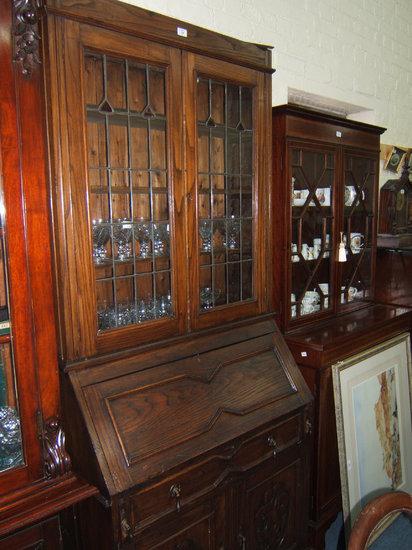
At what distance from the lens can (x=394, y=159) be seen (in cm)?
338

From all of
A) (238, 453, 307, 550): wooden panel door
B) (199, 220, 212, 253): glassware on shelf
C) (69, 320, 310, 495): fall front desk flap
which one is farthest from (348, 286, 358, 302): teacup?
(199, 220, 212, 253): glassware on shelf

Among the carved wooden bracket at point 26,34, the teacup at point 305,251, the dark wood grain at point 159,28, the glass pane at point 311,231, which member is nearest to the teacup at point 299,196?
the glass pane at point 311,231

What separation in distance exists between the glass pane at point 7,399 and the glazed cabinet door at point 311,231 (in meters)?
1.31

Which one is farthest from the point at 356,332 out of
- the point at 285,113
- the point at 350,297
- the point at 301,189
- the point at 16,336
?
the point at 16,336

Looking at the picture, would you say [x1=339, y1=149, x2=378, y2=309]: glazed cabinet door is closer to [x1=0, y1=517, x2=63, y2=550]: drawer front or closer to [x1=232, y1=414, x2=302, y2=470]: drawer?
[x1=232, y1=414, x2=302, y2=470]: drawer

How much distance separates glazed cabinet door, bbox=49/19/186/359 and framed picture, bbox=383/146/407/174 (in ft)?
7.60

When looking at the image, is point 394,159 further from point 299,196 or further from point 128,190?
point 128,190

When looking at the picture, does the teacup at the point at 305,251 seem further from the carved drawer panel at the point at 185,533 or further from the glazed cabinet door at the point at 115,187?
the carved drawer panel at the point at 185,533

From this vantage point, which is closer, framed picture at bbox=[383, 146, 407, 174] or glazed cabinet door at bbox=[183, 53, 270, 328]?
glazed cabinet door at bbox=[183, 53, 270, 328]

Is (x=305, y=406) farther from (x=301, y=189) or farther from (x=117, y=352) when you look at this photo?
(x=301, y=189)

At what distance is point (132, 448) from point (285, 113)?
60.8 inches

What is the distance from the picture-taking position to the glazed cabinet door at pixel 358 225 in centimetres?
256

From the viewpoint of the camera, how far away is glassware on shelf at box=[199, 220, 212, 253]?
1798 millimetres

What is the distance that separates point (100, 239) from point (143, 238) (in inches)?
7.0
